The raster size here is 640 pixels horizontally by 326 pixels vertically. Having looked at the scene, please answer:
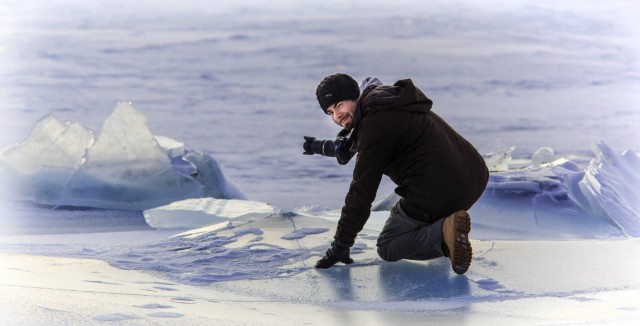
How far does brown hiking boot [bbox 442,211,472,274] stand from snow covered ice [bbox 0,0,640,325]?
9cm

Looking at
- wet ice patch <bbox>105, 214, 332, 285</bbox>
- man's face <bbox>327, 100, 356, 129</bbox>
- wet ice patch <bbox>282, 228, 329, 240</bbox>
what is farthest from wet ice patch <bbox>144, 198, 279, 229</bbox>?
man's face <bbox>327, 100, 356, 129</bbox>

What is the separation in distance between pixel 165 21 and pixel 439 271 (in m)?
12.9

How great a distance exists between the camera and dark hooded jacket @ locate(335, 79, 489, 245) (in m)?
3.74

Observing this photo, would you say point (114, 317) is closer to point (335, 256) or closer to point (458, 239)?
point (335, 256)

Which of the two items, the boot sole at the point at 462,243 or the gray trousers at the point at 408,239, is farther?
the gray trousers at the point at 408,239

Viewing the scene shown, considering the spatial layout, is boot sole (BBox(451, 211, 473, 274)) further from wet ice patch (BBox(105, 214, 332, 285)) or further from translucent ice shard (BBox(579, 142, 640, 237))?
translucent ice shard (BBox(579, 142, 640, 237))

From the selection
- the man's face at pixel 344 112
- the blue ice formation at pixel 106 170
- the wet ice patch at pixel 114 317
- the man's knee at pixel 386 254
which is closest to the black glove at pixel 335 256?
the man's knee at pixel 386 254

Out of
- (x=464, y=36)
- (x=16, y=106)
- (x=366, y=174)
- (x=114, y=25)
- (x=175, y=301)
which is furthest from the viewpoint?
(x=114, y=25)

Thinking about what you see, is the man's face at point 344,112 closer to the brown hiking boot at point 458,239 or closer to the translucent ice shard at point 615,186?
the brown hiking boot at point 458,239

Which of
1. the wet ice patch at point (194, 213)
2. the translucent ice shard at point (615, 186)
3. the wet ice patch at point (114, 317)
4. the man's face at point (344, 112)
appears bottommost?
the wet ice patch at point (194, 213)

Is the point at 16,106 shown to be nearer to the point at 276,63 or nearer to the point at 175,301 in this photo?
the point at 276,63

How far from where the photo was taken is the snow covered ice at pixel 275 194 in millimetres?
3453

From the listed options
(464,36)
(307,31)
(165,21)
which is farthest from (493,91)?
(165,21)

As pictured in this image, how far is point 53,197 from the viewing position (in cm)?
571
